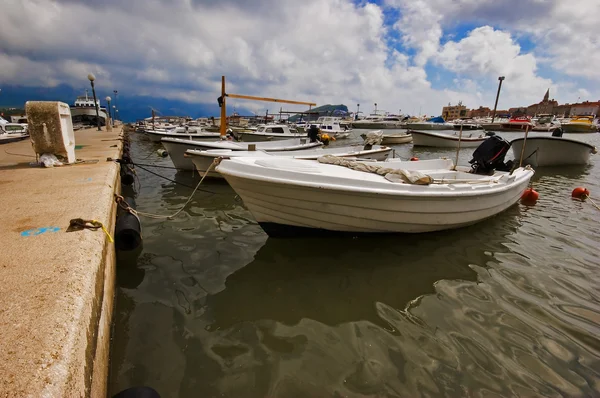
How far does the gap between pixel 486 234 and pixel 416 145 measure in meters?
22.5

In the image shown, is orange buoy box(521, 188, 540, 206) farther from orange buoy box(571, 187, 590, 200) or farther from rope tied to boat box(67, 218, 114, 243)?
rope tied to boat box(67, 218, 114, 243)

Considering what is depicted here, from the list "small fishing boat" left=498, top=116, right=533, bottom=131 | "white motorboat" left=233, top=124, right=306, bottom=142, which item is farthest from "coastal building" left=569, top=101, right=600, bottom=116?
"white motorboat" left=233, top=124, right=306, bottom=142

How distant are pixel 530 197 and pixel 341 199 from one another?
6994 millimetres

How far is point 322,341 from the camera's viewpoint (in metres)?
3.02

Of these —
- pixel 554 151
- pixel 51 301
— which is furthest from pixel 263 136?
pixel 51 301

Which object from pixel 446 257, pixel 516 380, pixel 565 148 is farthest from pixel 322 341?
pixel 565 148

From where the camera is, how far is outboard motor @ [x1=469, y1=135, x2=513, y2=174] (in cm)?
736

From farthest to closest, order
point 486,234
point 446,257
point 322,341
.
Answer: point 486,234, point 446,257, point 322,341

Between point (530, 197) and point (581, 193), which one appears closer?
point (530, 197)

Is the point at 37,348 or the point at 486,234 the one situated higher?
the point at 37,348

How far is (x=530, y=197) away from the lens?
8.04 meters

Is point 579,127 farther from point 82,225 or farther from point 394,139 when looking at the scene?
point 82,225

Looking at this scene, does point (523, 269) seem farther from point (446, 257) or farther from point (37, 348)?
point (37, 348)

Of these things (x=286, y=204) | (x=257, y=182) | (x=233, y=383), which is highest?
(x=257, y=182)
